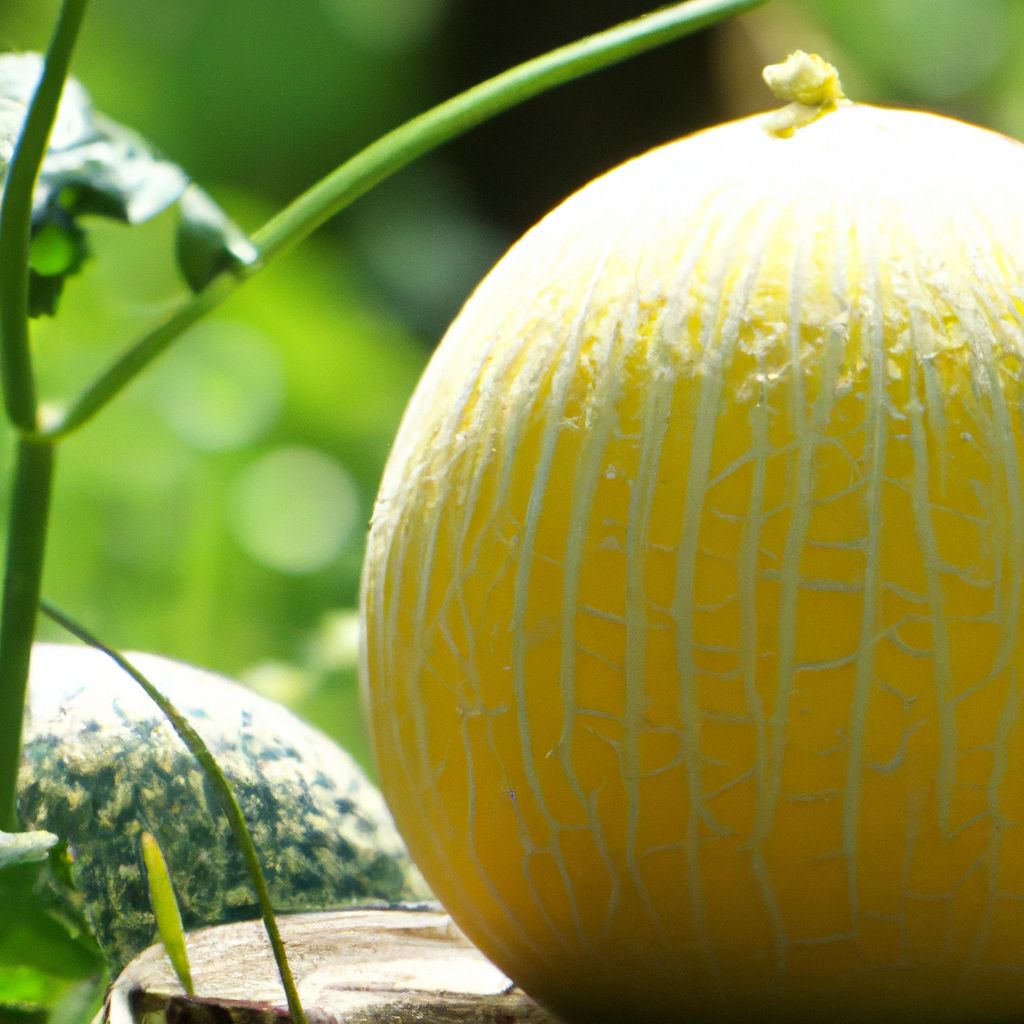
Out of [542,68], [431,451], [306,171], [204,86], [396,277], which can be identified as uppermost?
[204,86]

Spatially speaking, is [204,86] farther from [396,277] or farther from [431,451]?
[431,451]

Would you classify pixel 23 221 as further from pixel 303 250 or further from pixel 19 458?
pixel 303 250

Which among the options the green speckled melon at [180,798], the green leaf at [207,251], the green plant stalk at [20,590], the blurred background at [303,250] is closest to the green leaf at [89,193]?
the green leaf at [207,251]

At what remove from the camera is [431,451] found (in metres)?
0.70

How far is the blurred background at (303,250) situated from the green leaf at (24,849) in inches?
31.8

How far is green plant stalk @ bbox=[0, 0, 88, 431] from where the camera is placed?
565 millimetres

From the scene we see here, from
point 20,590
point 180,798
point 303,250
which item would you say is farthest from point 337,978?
point 303,250

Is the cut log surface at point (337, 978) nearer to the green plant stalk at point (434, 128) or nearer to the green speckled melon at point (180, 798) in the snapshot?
the green speckled melon at point (180, 798)

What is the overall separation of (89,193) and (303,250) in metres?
2.84

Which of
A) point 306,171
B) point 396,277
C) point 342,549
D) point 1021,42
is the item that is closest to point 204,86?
point 306,171

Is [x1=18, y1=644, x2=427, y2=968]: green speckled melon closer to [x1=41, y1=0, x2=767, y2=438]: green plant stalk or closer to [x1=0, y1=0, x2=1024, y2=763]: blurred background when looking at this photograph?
[x1=41, y1=0, x2=767, y2=438]: green plant stalk

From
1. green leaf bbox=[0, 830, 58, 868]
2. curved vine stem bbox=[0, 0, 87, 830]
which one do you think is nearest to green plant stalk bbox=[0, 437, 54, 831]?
curved vine stem bbox=[0, 0, 87, 830]

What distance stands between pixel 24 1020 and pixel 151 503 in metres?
1.91

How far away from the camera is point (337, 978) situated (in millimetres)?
739
